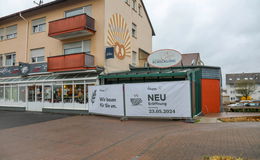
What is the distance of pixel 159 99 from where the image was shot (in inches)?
395

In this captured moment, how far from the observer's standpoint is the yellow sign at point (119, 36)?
15345 millimetres

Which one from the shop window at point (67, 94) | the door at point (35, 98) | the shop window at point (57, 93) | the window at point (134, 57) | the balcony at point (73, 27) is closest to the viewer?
the balcony at point (73, 27)

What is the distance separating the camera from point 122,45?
17031 mm

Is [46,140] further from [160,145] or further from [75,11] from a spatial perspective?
[75,11]

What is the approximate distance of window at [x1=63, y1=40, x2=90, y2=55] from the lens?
1516 cm

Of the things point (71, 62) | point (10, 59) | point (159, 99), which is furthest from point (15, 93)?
point (159, 99)

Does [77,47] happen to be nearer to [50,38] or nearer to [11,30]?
[50,38]

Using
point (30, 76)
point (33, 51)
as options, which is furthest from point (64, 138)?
point (33, 51)

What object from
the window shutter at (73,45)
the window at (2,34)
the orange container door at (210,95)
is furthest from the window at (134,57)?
the window at (2,34)

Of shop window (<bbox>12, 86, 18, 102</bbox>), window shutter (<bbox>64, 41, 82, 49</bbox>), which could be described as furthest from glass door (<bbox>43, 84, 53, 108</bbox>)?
shop window (<bbox>12, 86, 18, 102</bbox>)

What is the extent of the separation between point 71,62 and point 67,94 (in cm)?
266

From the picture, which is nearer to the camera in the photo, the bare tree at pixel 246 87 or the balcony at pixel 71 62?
the balcony at pixel 71 62

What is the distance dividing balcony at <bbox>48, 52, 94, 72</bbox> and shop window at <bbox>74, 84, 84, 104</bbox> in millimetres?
1445

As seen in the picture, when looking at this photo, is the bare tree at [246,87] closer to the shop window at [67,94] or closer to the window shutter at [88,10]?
the window shutter at [88,10]
